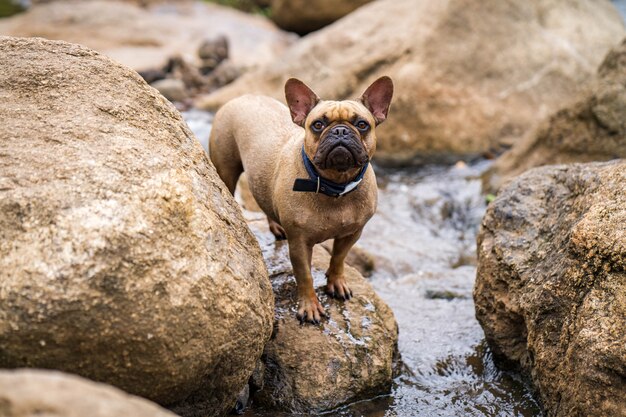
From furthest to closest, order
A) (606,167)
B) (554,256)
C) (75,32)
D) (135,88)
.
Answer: (75,32), (606,167), (554,256), (135,88)

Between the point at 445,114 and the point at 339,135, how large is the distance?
22.2 ft

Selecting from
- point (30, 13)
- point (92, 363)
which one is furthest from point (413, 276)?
point (30, 13)

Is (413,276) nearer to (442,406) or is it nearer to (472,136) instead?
(442,406)

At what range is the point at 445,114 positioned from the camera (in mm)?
11102

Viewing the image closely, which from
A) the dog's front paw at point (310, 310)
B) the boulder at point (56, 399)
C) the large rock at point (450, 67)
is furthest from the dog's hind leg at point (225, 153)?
the large rock at point (450, 67)

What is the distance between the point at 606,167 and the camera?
17.0ft

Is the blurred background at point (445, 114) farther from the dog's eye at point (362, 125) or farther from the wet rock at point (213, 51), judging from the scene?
the dog's eye at point (362, 125)

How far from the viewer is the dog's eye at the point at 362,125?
16.2 ft

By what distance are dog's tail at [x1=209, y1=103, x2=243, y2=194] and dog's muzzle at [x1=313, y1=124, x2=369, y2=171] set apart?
1686 mm

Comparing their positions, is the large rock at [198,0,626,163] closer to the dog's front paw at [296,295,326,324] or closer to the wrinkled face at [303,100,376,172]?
the wrinkled face at [303,100,376,172]

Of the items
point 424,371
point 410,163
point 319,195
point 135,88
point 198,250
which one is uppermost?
point 135,88

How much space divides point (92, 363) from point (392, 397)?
2502 millimetres

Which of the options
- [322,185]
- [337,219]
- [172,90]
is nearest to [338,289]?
[337,219]

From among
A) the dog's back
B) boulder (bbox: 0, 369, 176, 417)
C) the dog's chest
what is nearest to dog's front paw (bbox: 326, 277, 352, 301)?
the dog's chest
